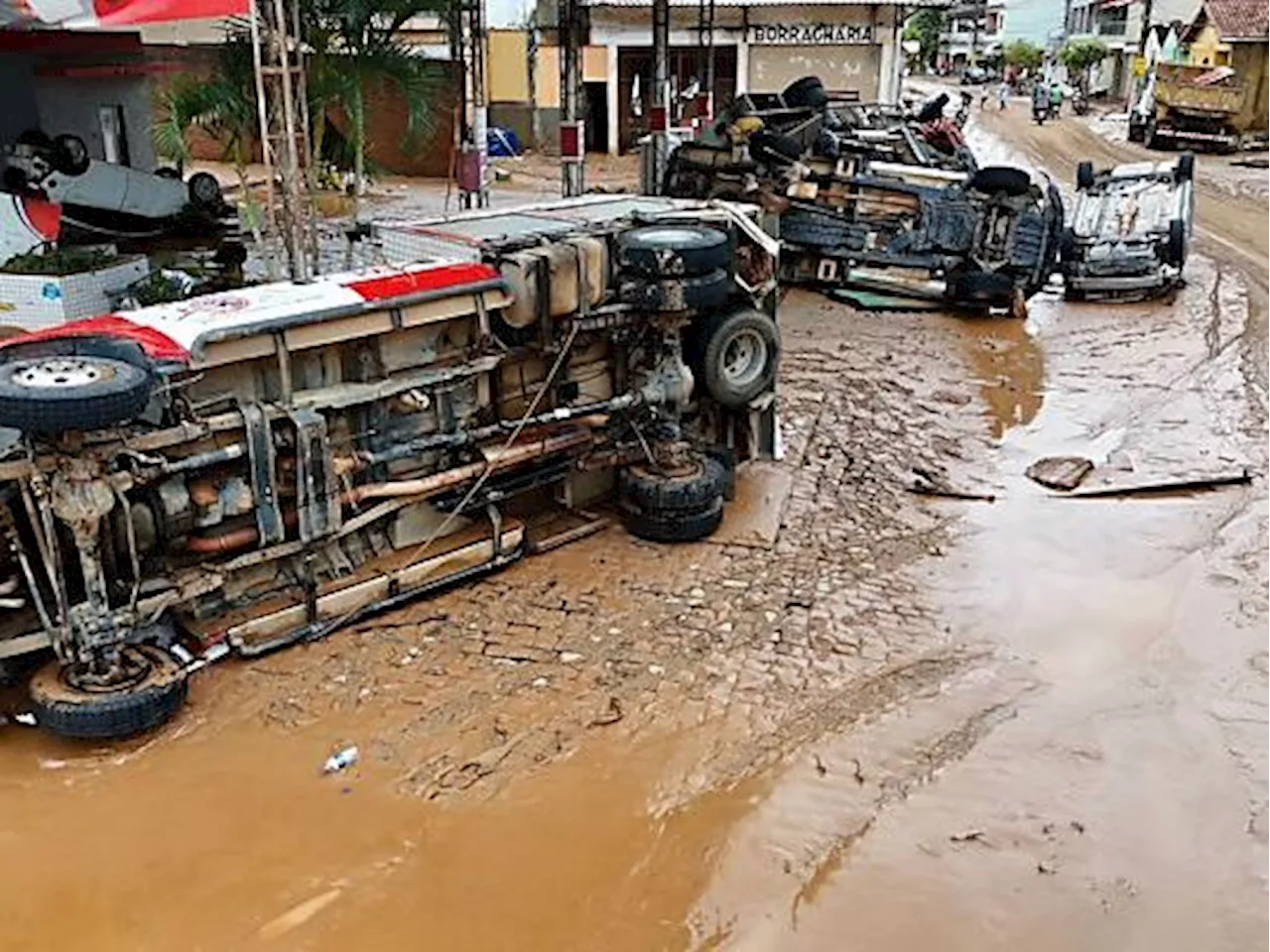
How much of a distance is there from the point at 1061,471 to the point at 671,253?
4027 mm

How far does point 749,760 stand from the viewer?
19.6ft

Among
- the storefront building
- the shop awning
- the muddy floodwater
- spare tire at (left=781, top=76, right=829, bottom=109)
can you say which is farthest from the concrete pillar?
the muddy floodwater

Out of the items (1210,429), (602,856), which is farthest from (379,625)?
(1210,429)

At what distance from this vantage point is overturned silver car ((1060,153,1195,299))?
15852 millimetres

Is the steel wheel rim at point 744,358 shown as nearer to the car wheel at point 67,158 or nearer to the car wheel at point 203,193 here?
the car wheel at point 67,158

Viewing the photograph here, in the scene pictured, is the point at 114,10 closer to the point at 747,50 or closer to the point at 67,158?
the point at 67,158

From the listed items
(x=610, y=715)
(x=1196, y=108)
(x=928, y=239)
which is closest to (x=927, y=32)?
(x=1196, y=108)

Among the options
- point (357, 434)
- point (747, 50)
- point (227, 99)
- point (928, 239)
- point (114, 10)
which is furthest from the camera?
point (747, 50)

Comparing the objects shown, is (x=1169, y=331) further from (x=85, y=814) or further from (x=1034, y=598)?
(x=85, y=814)

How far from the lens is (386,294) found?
7.11 meters

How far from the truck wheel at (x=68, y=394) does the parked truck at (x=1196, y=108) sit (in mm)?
31767

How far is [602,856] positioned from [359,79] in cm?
1275

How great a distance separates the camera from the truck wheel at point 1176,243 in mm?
15695

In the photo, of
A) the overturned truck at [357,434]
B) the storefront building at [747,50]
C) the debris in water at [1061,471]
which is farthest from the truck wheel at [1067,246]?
the storefront building at [747,50]
